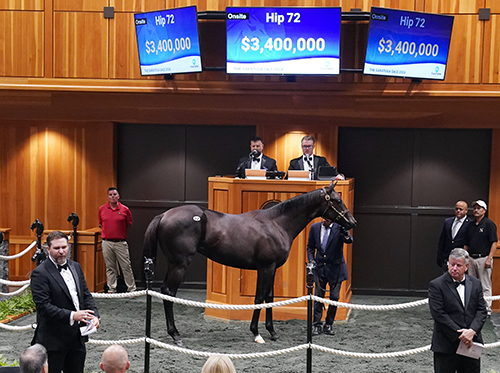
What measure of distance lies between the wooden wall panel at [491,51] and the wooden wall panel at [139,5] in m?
5.01

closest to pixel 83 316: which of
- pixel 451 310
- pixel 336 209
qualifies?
pixel 451 310

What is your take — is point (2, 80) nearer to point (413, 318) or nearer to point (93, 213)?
point (93, 213)

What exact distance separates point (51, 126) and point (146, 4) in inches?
112

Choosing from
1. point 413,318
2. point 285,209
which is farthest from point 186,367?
point 413,318

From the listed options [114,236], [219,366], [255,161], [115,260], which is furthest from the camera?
[115,260]

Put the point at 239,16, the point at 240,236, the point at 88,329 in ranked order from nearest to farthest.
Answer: the point at 88,329, the point at 240,236, the point at 239,16

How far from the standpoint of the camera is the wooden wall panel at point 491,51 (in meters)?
10.1

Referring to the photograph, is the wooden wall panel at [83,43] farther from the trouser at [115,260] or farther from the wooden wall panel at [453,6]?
the wooden wall panel at [453,6]

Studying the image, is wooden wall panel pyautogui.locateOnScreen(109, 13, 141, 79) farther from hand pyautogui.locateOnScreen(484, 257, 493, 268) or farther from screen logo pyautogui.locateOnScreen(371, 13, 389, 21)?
hand pyautogui.locateOnScreen(484, 257, 493, 268)

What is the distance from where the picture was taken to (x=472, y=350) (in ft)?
17.1

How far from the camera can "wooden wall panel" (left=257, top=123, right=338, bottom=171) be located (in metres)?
11.1

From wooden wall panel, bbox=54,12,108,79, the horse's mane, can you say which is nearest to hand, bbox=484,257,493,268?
the horse's mane

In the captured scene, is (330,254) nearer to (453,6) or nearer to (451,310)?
(451,310)

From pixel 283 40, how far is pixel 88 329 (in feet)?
19.3
